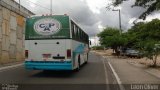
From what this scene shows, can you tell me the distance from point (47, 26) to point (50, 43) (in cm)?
89

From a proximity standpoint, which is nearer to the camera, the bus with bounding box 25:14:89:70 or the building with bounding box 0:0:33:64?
the bus with bounding box 25:14:89:70

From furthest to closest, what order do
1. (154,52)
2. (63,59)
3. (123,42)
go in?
1. (123,42)
2. (154,52)
3. (63,59)

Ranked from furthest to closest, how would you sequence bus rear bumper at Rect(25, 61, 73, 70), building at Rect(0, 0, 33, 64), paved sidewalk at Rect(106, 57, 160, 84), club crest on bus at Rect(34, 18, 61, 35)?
building at Rect(0, 0, 33, 64), club crest on bus at Rect(34, 18, 61, 35), bus rear bumper at Rect(25, 61, 73, 70), paved sidewalk at Rect(106, 57, 160, 84)

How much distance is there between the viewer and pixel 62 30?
17.9 m

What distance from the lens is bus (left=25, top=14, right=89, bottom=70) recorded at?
1780 cm

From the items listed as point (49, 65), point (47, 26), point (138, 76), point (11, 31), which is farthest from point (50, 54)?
point (11, 31)

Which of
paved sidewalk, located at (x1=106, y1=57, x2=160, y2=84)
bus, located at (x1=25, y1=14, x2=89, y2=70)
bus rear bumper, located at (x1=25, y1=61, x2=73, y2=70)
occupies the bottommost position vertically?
paved sidewalk, located at (x1=106, y1=57, x2=160, y2=84)

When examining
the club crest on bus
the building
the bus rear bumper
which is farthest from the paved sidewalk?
the building

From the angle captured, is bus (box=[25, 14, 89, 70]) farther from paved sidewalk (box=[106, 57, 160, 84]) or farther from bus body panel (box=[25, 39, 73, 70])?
paved sidewalk (box=[106, 57, 160, 84])

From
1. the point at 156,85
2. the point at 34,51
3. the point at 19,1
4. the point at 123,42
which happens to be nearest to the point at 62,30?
the point at 34,51

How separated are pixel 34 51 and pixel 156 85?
22.2 ft

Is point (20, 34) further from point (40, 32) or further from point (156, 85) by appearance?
point (156, 85)

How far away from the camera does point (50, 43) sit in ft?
59.2

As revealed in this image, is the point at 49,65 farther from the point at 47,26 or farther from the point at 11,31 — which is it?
the point at 11,31
